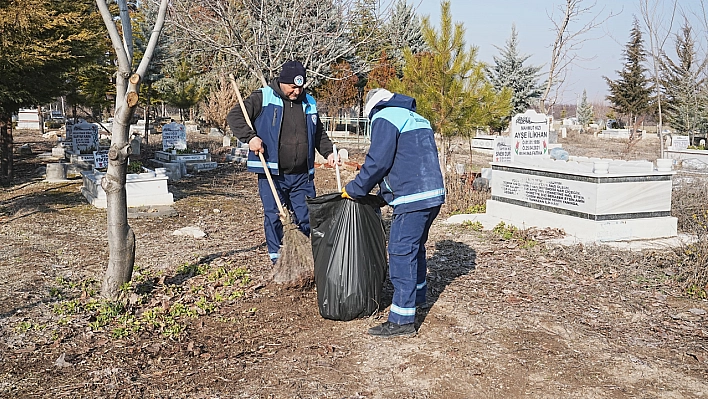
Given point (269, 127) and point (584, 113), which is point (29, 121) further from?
point (584, 113)

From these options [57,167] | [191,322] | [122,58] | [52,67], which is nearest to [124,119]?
[122,58]

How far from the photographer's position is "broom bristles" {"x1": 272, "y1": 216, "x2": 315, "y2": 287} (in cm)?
478

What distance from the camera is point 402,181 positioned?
153 inches

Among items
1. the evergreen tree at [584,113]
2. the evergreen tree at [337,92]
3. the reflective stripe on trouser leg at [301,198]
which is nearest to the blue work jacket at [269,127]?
the reflective stripe on trouser leg at [301,198]

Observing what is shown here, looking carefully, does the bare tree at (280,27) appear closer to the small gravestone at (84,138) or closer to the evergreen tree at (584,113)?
the small gravestone at (84,138)

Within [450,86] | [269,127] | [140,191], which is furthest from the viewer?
[450,86]

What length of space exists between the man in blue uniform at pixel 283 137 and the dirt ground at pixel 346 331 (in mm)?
672

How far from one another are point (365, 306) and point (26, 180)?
11.0 m

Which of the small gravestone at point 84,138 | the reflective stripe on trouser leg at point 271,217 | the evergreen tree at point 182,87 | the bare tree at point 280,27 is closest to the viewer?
the reflective stripe on trouser leg at point 271,217

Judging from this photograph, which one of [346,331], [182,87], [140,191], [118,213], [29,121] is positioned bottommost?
[346,331]

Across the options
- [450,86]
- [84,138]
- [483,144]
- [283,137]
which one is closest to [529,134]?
[450,86]

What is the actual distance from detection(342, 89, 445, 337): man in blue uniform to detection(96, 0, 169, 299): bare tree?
168 centimetres

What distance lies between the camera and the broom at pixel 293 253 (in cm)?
478

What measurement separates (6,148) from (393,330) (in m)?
11.2
